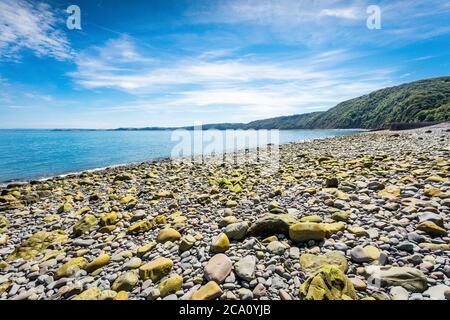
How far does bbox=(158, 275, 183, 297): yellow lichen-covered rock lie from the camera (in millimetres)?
3238

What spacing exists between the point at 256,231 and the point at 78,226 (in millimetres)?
4761

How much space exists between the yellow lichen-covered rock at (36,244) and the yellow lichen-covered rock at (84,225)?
10.7 inches

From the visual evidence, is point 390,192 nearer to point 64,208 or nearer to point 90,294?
point 90,294

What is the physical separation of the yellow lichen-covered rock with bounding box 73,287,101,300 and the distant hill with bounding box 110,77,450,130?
70.6m

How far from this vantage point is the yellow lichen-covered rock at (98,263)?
4.16m

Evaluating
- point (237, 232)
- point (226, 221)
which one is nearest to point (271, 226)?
point (237, 232)

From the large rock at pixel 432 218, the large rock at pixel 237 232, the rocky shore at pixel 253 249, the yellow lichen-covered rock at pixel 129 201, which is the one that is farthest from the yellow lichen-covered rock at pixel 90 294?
the large rock at pixel 432 218

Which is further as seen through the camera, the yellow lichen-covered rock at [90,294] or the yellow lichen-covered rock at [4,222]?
the yellow lichen-covered rock at [4,222]

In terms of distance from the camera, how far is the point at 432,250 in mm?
3465

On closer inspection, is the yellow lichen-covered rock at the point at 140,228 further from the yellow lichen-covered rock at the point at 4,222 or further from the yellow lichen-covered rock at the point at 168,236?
the yellow lichen-covered rock at the point at 4,222

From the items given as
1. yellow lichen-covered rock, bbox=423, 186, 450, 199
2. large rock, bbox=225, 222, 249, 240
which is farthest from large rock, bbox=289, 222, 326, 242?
yellow lichen-covered rock, bbox=423, 186, 450, 199

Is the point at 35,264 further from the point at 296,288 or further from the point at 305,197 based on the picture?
the point at 305,197

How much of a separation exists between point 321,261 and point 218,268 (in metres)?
1.54
